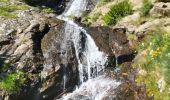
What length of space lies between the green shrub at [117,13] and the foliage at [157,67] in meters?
4.80

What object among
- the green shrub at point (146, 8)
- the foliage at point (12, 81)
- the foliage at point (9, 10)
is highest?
the foliage at point (9, 10)

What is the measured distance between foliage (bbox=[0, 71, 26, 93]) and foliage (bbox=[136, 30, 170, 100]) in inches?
173

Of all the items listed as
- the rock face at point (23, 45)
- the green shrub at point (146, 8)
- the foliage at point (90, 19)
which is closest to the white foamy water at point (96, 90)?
the rock face at point (23, 45)

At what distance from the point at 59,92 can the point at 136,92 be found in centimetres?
321

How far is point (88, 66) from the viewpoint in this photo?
611 inches

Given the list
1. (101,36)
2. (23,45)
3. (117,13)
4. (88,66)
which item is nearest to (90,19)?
(117,13)

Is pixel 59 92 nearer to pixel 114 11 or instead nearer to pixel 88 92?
pixel 88 92

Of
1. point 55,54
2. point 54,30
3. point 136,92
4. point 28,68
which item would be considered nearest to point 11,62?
point 28,68

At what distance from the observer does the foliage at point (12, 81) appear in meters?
13.9

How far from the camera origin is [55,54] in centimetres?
1547

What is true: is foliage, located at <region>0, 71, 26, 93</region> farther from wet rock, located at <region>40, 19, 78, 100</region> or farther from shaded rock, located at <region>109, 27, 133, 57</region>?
shaded rock, located at <region>109, 27, 133, 57</region>

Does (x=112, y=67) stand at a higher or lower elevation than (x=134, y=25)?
lower

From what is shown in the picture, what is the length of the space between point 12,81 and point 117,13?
7150 mm

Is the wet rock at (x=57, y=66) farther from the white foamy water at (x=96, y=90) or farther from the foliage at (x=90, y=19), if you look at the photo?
the foliage at (x=90, y=19)
